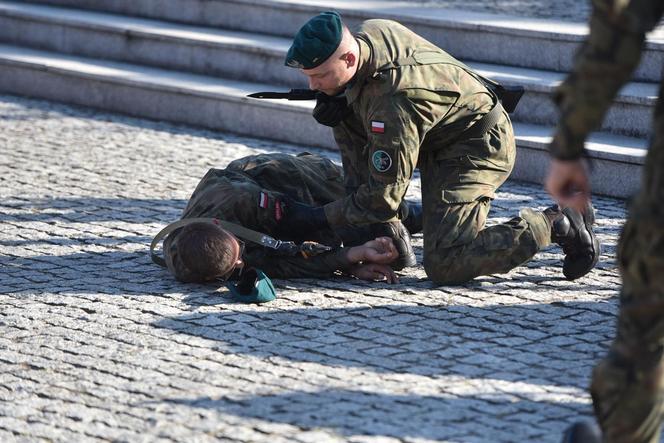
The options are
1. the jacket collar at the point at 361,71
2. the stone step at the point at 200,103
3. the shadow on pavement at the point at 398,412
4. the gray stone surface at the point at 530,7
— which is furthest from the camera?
the gray stone surface at the point at 530,7

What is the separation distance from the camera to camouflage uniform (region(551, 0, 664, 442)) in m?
2.99

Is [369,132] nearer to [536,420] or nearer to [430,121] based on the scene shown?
[430,121]

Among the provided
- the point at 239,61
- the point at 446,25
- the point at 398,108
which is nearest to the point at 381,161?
the point at 398,108

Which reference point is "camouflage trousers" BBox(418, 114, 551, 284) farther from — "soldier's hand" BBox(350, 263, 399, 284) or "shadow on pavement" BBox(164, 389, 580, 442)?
"shadow on pavement" BBox(164, 389, 580, 442)

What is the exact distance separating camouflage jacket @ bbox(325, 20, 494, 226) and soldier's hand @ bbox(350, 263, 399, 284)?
0.27 m

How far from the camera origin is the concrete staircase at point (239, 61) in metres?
7.52

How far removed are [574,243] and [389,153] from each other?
1.02 m

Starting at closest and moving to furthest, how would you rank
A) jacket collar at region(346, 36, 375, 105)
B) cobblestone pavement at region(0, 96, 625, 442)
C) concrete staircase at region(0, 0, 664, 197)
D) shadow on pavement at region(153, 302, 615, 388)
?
cobblestone pavement at region(0, 96, 625, 442) < shadow on pavement at region(153, 302, 615, 388) < jacket collar at region(346, 36, 375, 105) < concrete staircase at region(0, 0, 664, 197)

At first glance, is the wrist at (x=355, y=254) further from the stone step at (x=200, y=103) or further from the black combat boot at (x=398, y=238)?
the stone step at (x=200, y=103)

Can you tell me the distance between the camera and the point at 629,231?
3.12m

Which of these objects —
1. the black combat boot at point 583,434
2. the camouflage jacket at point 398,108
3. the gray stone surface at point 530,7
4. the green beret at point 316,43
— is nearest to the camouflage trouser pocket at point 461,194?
the camouflage jacket at point 398,108

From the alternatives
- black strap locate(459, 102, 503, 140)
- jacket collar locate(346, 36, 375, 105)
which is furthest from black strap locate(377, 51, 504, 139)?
jacket collar locate(346, 36, 375, 105)

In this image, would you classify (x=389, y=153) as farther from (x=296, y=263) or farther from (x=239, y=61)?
(x=239, y=61)

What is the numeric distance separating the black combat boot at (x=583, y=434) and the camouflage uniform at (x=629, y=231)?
0.16m
